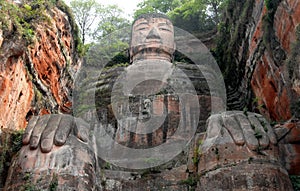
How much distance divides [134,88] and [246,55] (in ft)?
14.5

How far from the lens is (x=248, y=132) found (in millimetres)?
9430

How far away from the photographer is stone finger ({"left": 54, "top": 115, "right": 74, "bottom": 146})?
933cm

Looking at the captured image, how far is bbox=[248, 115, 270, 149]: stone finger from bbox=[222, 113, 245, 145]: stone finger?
33 centimetres

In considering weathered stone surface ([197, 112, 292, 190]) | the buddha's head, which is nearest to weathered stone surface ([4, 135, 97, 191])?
weathered stone surface ([197, 112, 292, 190])

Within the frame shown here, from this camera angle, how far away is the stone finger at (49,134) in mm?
9203

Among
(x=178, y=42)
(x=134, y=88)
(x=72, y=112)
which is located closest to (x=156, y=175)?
(x=134, y=88)

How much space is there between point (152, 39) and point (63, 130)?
470 inches

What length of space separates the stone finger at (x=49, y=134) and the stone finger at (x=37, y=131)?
0.09 meters

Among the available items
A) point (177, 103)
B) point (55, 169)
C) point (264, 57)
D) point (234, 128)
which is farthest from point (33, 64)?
point (234, 128)

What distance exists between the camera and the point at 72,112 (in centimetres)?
1778

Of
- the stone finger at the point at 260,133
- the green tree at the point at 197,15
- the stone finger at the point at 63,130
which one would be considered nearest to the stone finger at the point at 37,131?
the stone finger at the point at 63,130

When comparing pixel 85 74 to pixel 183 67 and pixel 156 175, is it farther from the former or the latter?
pixel 156 175

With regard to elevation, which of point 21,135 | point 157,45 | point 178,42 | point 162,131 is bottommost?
point 21,135

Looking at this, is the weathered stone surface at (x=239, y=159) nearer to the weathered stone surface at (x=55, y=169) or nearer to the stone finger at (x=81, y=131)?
the weathered stone surface at (x=55, y=169)
